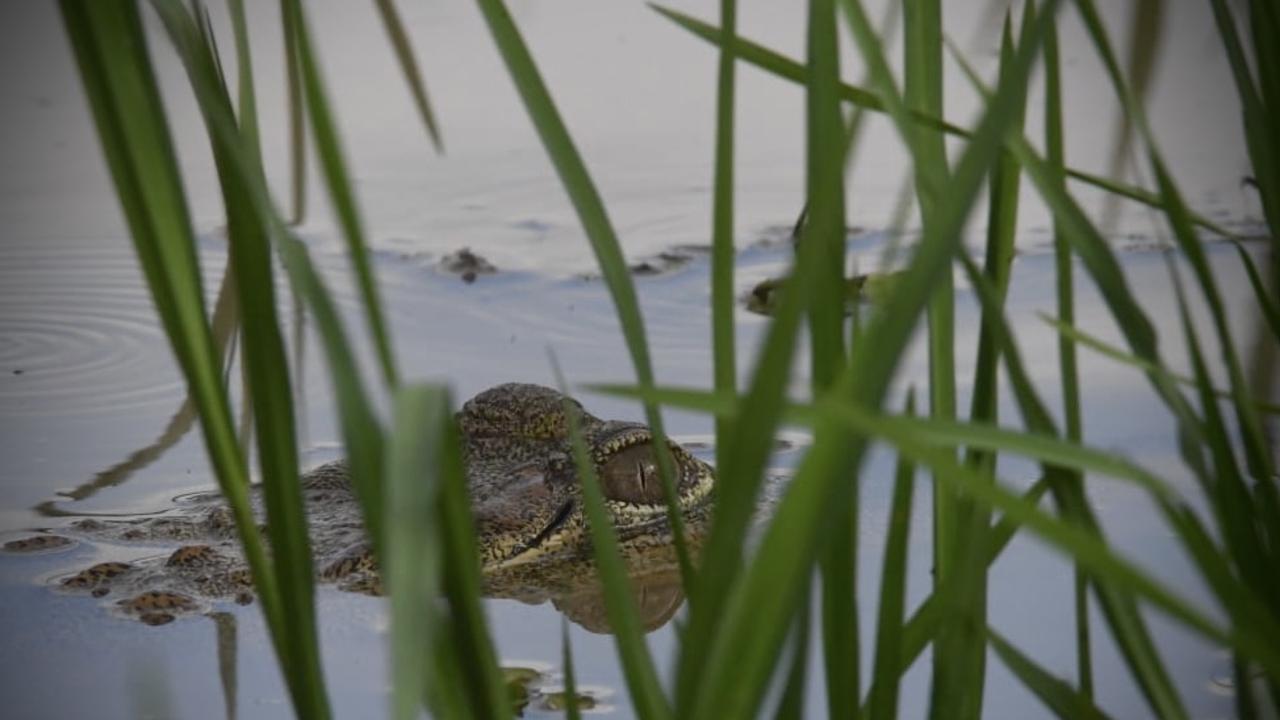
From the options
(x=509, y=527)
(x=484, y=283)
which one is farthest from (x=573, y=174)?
(x=484, y=283)

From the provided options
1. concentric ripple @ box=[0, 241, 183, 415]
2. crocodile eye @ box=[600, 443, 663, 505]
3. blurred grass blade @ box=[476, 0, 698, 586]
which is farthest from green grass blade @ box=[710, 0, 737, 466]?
concentric ripple @ box=[0, 241, 183, 415]

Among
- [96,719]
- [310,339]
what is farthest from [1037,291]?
[96,719]

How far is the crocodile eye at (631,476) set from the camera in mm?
3484

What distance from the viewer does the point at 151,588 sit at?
2.99m

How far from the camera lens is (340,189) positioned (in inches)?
30.6

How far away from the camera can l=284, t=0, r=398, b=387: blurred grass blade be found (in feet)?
2.53

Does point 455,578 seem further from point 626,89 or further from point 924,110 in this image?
point 626,89

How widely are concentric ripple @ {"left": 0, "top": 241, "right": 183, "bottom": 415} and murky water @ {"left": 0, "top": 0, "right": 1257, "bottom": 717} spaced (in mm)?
12

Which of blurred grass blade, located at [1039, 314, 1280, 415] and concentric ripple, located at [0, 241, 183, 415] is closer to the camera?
blurred grass blade, located at [1039, 314, 1280, 415]

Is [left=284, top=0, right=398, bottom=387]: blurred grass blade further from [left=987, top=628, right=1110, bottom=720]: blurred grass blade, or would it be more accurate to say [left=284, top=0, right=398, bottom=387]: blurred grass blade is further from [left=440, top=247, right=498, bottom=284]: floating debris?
[left=440, top=247, right=498, bottom=284]: floating debris

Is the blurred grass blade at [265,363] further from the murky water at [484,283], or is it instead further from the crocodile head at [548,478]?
the crocodile head at [548,478]

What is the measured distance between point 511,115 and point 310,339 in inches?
78.8

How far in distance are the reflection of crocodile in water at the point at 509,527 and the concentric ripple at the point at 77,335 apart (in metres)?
0.80

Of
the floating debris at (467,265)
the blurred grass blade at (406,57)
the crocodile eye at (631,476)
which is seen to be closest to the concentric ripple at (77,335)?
the floating debris at (467,265)
